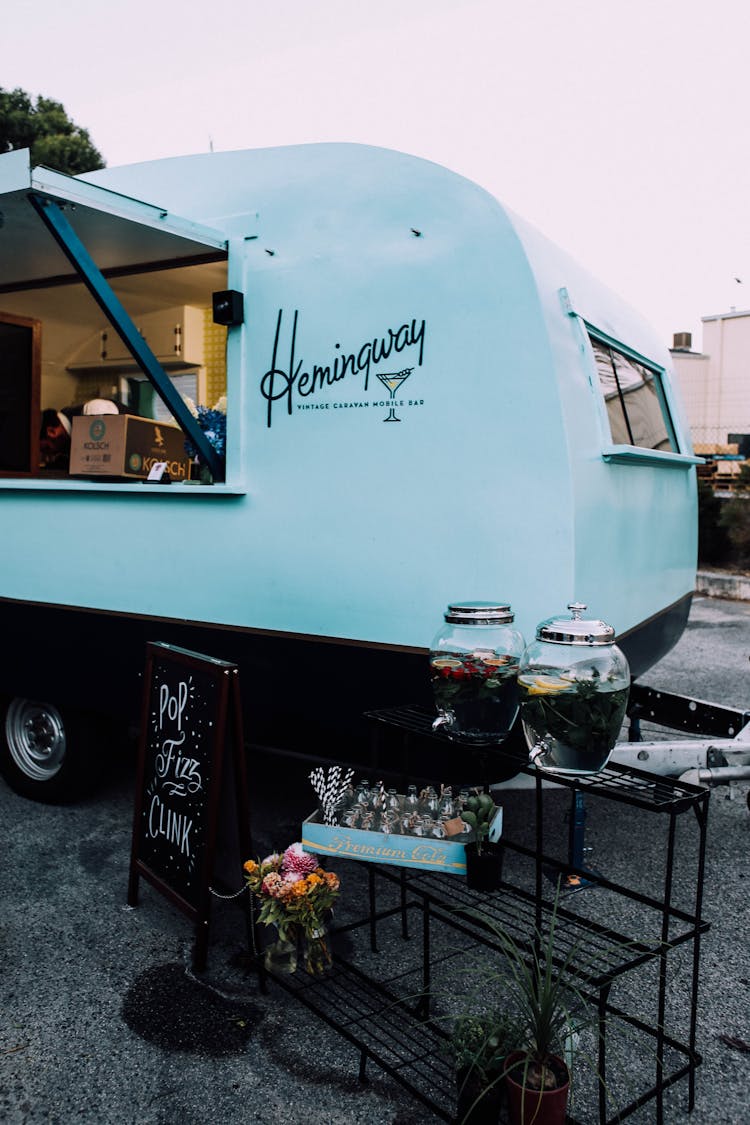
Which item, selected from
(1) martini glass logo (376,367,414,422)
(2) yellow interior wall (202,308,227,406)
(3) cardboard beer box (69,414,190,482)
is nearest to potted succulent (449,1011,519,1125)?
(1) martini glass logo (376,367,414,422)

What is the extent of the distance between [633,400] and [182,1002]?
3.31 metres

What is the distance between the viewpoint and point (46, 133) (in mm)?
24219

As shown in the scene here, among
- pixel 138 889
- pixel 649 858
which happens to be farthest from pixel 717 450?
pixel 138 889

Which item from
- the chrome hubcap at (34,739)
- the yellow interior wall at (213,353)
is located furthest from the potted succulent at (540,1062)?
the yellow interior wall at (213,353)

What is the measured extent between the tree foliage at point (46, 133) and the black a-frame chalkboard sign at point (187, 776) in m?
22.8

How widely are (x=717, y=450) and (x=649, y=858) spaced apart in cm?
1683

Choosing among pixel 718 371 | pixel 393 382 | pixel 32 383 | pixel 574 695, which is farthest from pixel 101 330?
pixel 718 371

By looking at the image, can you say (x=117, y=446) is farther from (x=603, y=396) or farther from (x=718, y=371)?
(x=718, y=371)

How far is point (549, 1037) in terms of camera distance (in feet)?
6.95

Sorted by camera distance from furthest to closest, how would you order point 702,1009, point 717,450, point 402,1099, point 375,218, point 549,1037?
point 717,450 < point 375,218 < point 702,1009 < point 402,1099 < point 549,1037

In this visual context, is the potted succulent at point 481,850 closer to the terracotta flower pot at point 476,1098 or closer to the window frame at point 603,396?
the terracotta flower pot at point 476,1098

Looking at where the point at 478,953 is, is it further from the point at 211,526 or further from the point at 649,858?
the point at 211,526

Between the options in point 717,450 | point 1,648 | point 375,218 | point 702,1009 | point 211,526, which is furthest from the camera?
point 717,450

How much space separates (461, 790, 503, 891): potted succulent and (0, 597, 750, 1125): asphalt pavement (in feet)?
2.10
